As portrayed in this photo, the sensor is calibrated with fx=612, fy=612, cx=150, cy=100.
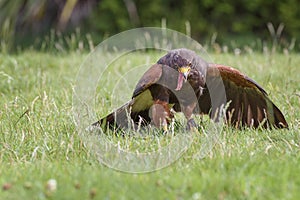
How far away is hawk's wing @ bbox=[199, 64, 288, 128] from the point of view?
13.4 feet

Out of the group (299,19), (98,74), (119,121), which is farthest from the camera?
(299,19)

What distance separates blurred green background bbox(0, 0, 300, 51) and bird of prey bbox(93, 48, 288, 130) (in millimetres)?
5280

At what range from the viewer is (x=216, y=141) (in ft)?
11.7

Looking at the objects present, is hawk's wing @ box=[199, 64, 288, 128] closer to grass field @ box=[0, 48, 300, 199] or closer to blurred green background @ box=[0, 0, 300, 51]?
grass field @ box=[0, 48, 300, 199]

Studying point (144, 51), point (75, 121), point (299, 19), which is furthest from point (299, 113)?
point (299, 19)

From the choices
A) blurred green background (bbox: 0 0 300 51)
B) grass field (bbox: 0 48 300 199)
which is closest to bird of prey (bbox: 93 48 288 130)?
grass field (bbox: 0 48 300 199)

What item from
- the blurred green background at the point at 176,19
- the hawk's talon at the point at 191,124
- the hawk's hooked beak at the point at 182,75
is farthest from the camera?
the blurred green background at the point at 176,19

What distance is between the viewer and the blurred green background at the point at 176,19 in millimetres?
9609

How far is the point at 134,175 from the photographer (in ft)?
9.82

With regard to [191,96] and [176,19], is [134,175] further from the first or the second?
[176,19]

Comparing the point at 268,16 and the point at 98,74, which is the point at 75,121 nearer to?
the point at 98,74

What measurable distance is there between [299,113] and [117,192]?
2.06 meters

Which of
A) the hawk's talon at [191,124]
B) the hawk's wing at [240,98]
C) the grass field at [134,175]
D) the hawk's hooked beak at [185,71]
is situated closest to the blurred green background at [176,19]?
the grass field at [134,175]

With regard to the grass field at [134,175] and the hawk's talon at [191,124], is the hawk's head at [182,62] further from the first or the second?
the grass field at [134,175]
